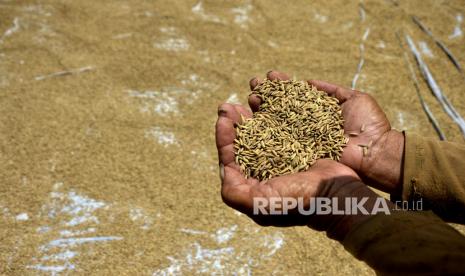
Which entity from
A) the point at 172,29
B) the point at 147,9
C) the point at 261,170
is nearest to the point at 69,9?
the point at 147,9

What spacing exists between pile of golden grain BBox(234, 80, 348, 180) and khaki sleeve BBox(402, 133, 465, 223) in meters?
0.33

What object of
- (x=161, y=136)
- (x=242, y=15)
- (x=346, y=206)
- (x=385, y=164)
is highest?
(x=242, y=15)

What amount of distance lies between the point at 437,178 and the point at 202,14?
273cm

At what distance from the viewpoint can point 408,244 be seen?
1.15m

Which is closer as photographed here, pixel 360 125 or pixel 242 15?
pixel 360 125

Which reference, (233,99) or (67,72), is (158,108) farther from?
(67,72)

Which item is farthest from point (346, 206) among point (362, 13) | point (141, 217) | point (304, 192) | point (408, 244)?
point (362, 13)

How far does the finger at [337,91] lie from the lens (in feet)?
7.23

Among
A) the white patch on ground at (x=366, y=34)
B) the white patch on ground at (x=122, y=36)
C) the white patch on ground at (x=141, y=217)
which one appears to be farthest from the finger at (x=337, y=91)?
the white patch on ground at (x=122, y=36)

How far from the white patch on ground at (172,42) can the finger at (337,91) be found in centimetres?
147

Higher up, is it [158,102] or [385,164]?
[385,164]

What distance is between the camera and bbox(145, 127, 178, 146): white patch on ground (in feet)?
8.91

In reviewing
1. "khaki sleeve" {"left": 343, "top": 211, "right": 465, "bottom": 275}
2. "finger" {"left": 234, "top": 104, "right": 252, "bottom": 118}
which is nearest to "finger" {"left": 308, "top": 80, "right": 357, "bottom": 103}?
"finger" {"left": 234, "top": 104, "right": 252, "bottom": 118}

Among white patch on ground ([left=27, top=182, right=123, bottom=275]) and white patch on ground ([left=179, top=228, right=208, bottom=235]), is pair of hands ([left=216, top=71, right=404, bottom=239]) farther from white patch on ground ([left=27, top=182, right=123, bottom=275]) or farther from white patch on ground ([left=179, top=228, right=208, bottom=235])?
white patch on ground ([left=27, top=182, right=123, bottom=275])
